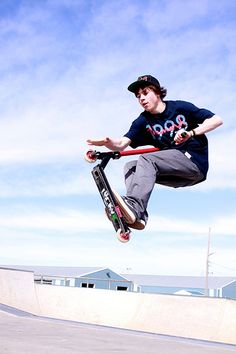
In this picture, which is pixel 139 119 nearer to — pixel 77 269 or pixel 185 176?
pixel 185 176

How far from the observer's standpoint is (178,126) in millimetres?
4859

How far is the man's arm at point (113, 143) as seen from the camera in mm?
4845

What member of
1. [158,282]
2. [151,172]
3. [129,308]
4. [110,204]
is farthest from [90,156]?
[158,282]

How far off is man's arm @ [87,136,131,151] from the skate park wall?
310 inches

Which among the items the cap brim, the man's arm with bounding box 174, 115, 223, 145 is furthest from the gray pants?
the cap brim

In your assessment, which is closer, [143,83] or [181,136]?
[181,136]

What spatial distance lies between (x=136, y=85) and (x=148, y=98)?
0.18 m

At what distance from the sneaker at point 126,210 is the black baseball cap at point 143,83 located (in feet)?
3.71

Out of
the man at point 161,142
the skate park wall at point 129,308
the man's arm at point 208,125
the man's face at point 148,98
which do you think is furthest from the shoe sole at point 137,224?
the skate park wall at point 129,308

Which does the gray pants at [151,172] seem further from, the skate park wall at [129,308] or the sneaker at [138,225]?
the skate park wall at [129,308]

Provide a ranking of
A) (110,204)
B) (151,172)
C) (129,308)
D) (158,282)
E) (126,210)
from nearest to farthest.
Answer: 1. (126,210)
2. (110,204)
3. (151,172)
4. (129,308)
5. (158,282)

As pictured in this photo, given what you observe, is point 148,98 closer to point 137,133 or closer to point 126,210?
point 137,133

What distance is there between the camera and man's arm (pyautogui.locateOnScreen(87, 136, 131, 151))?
484cm

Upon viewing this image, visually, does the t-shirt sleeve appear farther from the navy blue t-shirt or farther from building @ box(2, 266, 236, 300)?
building @ box(2, 266, 236, 300)
